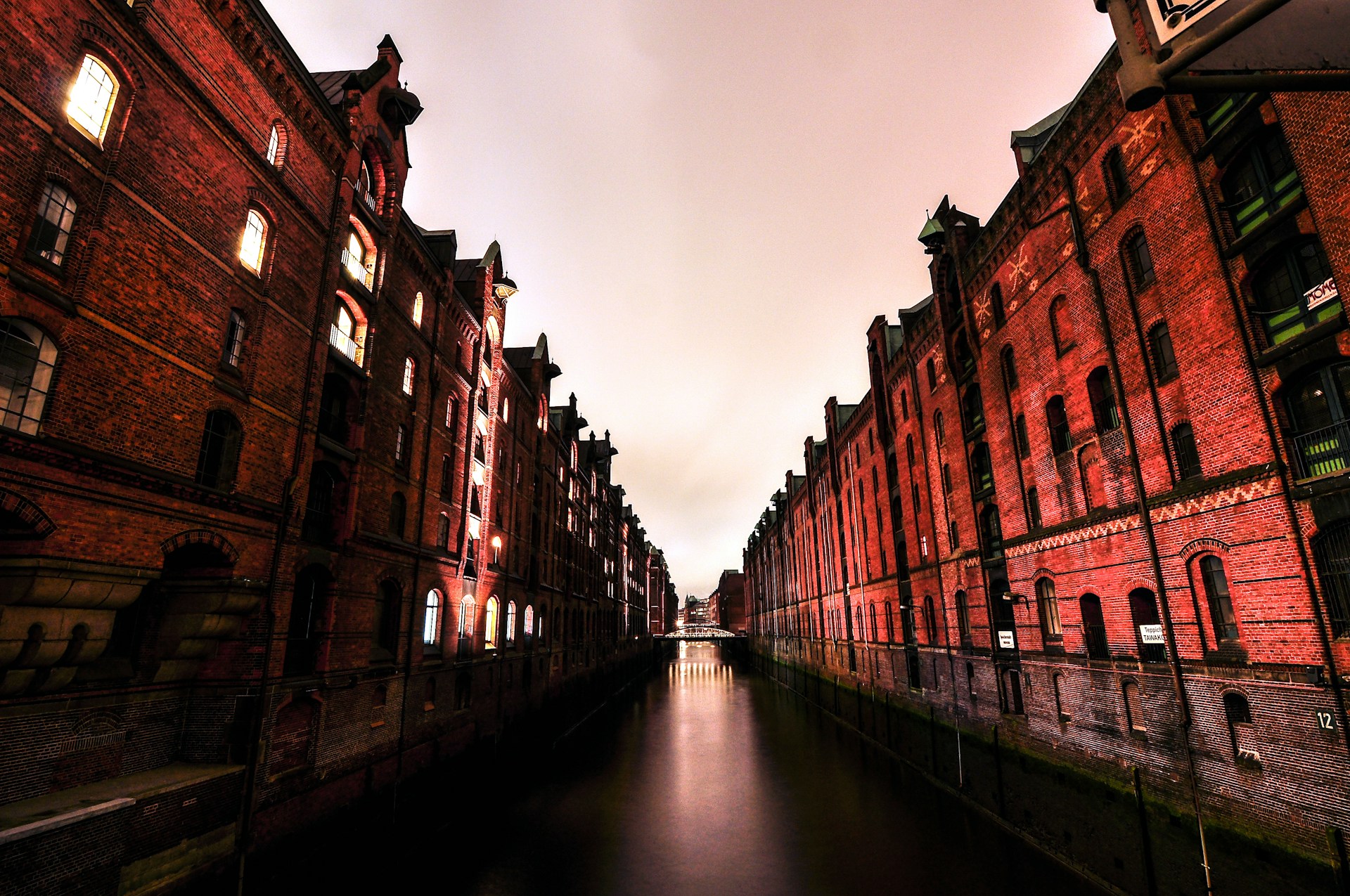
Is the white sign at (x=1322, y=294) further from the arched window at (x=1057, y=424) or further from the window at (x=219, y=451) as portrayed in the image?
the window at (x=219, y=451)

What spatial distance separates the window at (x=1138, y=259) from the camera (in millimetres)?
12930

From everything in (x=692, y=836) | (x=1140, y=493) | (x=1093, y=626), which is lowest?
(x=692, y=836)

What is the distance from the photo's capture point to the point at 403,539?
1689 centimetres

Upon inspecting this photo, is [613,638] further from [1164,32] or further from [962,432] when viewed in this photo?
[1164,32]

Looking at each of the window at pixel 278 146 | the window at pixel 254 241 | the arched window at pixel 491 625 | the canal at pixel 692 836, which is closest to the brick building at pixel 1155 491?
the canal at pixel 692 836

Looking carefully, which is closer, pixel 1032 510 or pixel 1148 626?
pixel 1148 626

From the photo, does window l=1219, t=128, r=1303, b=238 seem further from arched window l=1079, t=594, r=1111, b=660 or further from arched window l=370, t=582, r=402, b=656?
arched window l=370, t=582, r=402, b=656

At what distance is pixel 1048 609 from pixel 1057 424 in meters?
4.99

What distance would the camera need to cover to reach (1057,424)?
16.3 m

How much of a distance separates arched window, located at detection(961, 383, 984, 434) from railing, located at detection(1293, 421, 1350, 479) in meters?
10.8

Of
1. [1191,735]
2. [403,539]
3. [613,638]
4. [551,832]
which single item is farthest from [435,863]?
[613,638]

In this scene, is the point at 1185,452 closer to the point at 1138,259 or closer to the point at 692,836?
the point at 1138,259

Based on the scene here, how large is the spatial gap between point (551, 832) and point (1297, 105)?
1996cm

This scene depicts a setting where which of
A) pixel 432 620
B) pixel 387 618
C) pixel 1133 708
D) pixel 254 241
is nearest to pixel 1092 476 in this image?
pixel 1133 708
